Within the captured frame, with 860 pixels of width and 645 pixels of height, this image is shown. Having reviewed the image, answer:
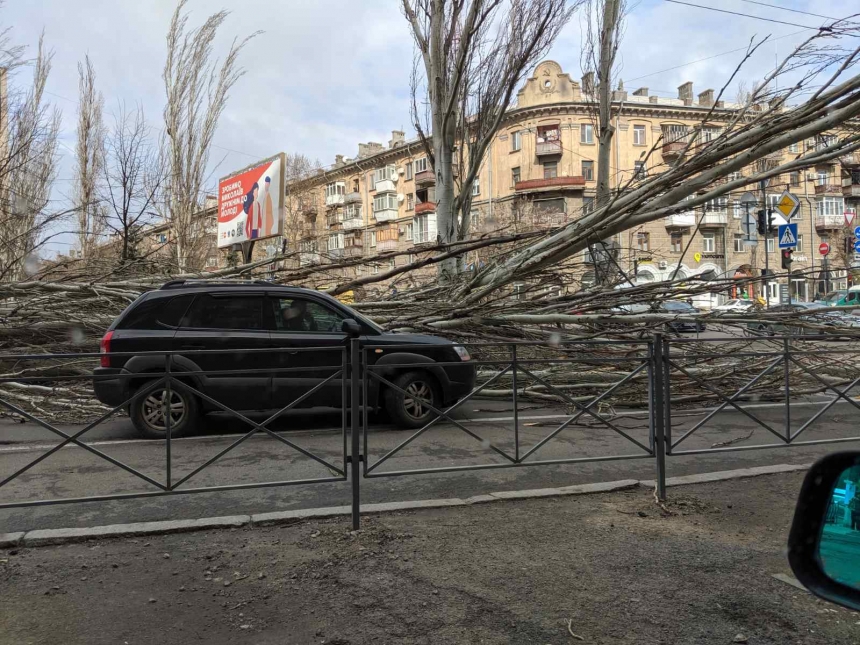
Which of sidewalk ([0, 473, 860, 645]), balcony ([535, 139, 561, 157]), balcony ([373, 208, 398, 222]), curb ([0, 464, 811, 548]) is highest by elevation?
balcony ([535, 139, 561, 157])

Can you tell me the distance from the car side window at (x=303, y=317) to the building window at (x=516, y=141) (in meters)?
46.7

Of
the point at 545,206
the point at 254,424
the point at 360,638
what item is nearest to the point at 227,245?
the point at 254,424

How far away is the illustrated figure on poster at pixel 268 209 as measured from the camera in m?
18.5

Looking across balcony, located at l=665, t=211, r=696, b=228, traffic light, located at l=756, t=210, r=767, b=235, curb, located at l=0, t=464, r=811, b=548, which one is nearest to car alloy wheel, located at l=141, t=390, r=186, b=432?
curb, located at l=0, t=464, r=811, b=548

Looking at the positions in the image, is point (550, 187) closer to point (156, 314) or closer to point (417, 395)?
point (156, 314)

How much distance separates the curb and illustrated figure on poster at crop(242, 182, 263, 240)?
1542cm

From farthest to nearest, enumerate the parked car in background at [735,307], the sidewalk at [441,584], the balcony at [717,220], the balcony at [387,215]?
the balcony at [387,215] → the balcony at [717,220] → the parked car in background at [735,307] → the sidewalk at [441,584]

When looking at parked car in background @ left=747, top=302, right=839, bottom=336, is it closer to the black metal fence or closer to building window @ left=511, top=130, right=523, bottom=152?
the black metal fence

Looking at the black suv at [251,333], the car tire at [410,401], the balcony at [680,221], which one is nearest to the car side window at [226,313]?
the black suv at [251,333]

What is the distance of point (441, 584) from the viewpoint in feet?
12.3

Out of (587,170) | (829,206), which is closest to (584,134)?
(587,170)

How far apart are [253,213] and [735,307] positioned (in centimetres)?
1451

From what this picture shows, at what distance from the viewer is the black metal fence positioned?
14.7 ft

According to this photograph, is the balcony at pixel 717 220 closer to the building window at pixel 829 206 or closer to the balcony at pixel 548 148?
the building window at pixel 829 206
